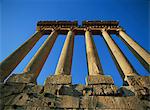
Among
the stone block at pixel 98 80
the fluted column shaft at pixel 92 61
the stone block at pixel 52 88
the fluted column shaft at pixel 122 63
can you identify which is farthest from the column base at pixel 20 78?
the fluted column shaft at pixel 122 63

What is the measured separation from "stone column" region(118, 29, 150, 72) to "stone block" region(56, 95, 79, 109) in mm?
6823

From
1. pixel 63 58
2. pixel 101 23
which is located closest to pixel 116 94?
pixel 63 58

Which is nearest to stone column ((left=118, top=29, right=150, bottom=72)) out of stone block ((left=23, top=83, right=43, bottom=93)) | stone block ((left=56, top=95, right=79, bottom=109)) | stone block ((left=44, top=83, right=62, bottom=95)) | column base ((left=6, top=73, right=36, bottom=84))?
stone block ((left=56, top=95, right=79, bottom=109))

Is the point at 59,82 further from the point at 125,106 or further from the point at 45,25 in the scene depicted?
the point at 45,25

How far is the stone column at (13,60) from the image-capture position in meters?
11.2

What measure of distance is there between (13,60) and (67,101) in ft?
19.8

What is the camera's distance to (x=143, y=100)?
28.2 feet

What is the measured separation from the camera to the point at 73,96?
8.63 metres

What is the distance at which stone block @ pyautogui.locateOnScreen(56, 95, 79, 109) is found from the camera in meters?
8.11

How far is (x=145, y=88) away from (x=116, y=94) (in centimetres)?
163

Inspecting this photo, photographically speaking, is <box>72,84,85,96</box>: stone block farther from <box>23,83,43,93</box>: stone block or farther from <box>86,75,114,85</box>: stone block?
<box>23,83,43,93</box>: stone block

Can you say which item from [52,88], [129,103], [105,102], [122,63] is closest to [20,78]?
[52,88]

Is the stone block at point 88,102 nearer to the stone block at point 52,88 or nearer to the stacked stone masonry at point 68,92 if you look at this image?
the stacked stone masonry at point 68,92

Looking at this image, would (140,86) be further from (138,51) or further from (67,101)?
(138,51)
